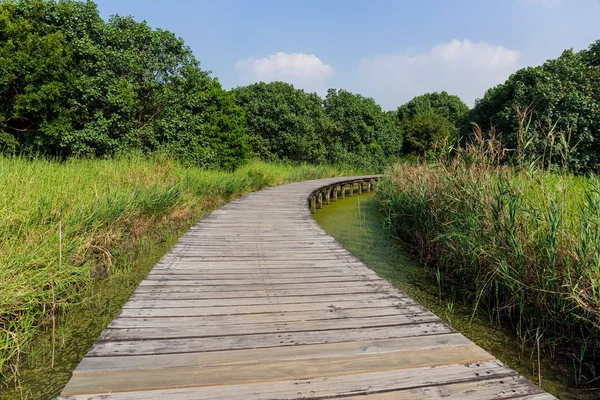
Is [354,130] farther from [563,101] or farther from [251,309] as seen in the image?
[251,309]

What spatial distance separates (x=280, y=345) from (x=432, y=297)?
2671 millimetres

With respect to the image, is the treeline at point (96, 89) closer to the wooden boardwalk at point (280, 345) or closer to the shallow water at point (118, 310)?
the shallow water at point (118, 310)

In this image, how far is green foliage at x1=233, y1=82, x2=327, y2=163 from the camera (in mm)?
20484

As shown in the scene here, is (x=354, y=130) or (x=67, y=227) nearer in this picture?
(x=67, y=227)

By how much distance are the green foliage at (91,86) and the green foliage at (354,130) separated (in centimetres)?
1331

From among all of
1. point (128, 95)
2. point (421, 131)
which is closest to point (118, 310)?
point (128, 95)

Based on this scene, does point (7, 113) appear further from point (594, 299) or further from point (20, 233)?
point (594, 299)

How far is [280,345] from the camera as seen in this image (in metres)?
1.89

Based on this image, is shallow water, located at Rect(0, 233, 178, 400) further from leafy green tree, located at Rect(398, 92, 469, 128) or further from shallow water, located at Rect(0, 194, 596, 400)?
leafy green tree, located at Rect(398, 92, 469, 128)

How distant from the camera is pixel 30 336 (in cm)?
257

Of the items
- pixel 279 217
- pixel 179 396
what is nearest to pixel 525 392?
pixel 179 396

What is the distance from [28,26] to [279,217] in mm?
11654

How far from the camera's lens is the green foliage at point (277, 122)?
2048 cm

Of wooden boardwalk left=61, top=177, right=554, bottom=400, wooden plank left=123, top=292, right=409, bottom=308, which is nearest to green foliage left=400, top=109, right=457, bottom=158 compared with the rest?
wooden plank left=123, top=292, right=409, bottom=308
